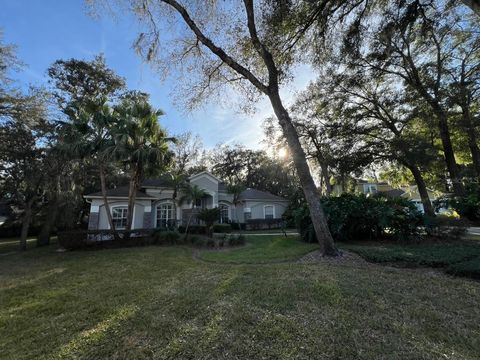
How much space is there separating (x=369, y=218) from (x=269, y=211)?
15.4 m

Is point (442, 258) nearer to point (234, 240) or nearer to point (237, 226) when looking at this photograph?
point (234, 240)

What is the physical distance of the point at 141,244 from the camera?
43.2ft

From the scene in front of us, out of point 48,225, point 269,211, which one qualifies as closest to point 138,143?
point 48,225

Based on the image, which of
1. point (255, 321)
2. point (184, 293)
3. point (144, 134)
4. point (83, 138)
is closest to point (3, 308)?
point (184, 293)

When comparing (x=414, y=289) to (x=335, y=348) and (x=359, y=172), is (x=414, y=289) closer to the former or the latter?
(x=335, y=348)

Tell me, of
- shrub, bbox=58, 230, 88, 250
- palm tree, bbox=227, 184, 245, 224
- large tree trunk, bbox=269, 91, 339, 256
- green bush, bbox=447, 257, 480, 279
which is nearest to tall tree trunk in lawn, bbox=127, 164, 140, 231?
shrub, bbox=58, 230, 88, 250

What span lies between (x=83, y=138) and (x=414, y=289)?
1462cm

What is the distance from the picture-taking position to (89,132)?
40.3 feet

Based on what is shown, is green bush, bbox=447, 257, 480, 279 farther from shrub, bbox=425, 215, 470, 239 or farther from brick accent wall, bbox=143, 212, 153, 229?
brick accent wall, bbox=143, 212, 153, 229

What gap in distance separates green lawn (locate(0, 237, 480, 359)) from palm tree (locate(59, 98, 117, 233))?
289 inches

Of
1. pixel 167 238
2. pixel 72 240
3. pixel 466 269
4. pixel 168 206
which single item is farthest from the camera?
pixel 168 206

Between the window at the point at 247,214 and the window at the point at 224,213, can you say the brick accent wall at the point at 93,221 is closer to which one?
the window at the point at 224,213

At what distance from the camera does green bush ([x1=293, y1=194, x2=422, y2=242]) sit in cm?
933

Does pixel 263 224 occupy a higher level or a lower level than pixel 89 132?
lower
